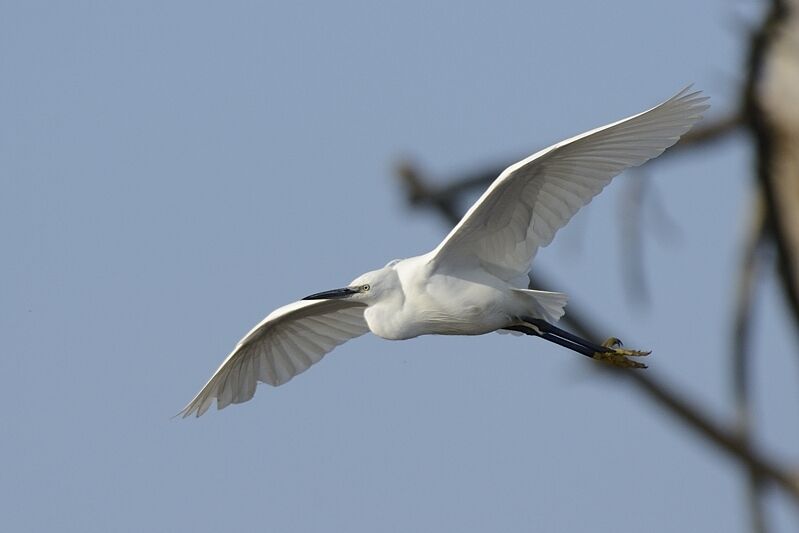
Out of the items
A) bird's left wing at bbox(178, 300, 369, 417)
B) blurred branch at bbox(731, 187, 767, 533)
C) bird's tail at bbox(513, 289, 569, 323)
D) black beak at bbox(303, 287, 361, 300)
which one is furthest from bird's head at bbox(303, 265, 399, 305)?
blurred branch at bbox(731, 187, 767, 533)

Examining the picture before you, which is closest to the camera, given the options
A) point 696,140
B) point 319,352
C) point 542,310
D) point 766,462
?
point 766,462

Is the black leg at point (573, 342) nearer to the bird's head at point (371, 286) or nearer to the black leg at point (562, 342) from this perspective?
the black leg at point (562, 342)

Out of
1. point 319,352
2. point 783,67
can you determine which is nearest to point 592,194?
point 783,67

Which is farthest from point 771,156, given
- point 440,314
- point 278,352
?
point 278,352

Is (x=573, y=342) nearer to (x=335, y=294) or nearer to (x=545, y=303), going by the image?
(x=545, y=303)

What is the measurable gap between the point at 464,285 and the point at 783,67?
5.62 feet

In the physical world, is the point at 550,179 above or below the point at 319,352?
above

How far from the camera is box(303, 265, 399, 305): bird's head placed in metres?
5.48

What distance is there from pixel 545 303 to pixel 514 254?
0.92 feet

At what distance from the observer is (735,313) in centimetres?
517

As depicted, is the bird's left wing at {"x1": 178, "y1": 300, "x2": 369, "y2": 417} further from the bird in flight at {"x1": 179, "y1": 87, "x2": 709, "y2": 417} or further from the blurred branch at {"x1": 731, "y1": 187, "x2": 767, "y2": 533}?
the blurred branch at {"x1": 731, "y1": 187, "x2": 767, "y2": 533}

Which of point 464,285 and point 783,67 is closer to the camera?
→ point 783,67

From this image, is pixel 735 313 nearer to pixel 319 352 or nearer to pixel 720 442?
pixel 720 442

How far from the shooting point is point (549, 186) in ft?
17.0
